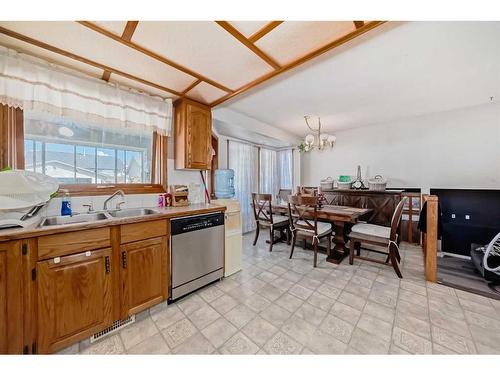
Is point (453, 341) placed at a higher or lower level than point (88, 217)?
lower

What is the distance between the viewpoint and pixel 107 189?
1.88 meters

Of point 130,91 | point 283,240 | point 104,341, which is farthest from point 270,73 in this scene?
point 283,240

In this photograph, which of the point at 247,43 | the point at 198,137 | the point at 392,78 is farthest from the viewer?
the point at 198,137

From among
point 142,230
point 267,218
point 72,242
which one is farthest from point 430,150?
point 72,242

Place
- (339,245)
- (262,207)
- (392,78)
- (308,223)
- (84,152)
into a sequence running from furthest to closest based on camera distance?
1. (262,207)
2. (339,245)
3. (308,223)
4. (392,78)
5. (84,152)

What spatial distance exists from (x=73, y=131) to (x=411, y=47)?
316cm

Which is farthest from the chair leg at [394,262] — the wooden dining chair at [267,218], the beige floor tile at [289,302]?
the wooden dining chair at [267,218]

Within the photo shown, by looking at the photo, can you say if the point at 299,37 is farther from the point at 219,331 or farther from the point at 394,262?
the point at 394,262

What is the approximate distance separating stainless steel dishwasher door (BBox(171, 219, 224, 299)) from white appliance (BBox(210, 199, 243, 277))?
122 millimetres

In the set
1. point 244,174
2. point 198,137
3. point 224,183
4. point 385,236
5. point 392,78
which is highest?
point 392,78

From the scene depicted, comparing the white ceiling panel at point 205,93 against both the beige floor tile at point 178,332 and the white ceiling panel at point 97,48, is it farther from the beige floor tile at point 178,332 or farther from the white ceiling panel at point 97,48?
the beige floor tile at point 178,332

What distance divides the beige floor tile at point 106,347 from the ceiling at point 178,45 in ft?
6.89

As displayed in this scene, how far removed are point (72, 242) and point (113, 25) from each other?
141cm
